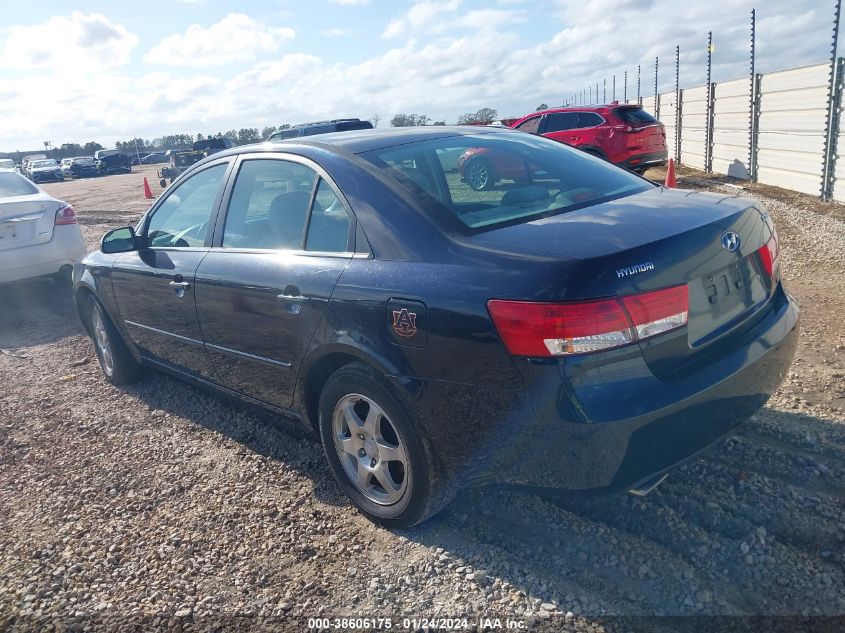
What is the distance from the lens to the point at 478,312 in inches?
93.0

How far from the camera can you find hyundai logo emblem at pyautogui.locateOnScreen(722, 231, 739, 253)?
2559 millimetres

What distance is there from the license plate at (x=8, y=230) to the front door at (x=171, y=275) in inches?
151

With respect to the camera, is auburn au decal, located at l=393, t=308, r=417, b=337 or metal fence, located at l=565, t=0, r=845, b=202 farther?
metal fence, located at l=565, t=0, r=845, b=202

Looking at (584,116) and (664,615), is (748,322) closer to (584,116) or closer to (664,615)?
(664,615)

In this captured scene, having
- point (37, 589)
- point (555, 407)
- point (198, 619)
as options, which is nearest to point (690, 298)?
point (555, 407)

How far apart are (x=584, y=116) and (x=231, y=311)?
12982 millimetres

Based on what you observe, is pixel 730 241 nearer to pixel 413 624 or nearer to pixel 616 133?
pixel 413 624

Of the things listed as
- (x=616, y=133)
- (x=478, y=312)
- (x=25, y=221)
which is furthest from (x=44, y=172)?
(x=478, y=312)

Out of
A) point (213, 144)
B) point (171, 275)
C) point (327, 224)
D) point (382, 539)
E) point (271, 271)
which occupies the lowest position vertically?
point (382, 539)

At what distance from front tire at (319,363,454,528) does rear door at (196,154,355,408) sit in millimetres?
316

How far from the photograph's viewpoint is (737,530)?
2725 mm

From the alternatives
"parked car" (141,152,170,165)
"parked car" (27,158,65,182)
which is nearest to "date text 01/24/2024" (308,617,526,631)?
"parked car" (27,158,65,182)

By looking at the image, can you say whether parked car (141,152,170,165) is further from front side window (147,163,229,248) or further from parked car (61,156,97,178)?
front side window (147,163,229,248)

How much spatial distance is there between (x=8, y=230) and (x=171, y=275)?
4.77 meters
